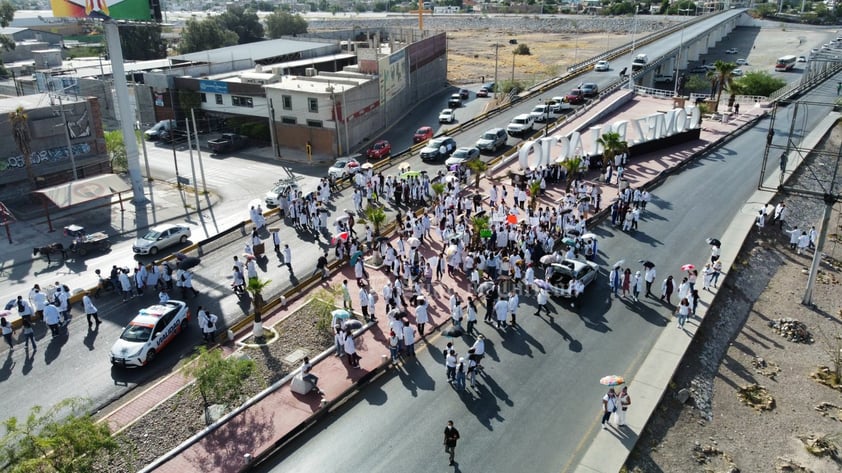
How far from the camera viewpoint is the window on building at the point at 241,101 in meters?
56.9

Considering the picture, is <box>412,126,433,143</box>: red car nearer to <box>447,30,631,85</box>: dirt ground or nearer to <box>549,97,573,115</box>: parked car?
<box>549,97,573,115</box>: parked car

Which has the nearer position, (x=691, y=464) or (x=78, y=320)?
(x=691, y=464)

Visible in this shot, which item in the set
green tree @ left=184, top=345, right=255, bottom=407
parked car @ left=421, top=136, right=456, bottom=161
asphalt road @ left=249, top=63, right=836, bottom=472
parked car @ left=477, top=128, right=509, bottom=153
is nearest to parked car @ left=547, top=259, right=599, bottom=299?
asphalt road @ left=249, top=63, right=836, bottom=472

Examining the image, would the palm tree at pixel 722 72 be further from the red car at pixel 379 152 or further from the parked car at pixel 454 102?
the red car at pixel 379 152

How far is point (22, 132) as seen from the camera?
132 ft

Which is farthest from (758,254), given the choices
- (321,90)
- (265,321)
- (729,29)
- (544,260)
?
(729,29)

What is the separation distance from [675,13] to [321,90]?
143074 millimetres

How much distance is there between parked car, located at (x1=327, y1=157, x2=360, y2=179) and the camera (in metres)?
41.6

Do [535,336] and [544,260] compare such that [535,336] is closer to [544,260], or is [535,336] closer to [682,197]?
[544,260]

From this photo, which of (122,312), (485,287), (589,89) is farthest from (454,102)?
(122,312)

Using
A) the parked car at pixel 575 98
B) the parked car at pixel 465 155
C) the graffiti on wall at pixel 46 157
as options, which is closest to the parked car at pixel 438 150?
the parked car at pixel 465 155

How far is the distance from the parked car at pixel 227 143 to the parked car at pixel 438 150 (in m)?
18.1

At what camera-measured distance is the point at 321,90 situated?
52469mm

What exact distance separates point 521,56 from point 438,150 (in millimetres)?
79096
